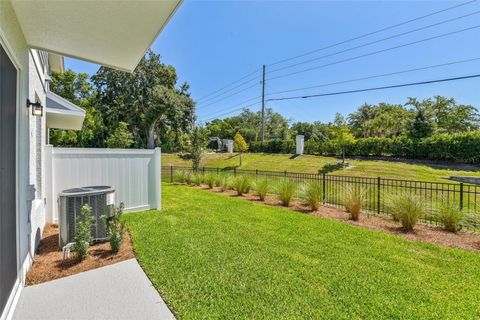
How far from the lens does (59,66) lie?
24.3ft

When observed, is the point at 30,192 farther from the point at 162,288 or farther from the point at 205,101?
the point at 205,101

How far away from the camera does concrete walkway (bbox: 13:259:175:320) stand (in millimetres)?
2322

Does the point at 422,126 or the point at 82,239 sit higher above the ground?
the point at 422,126

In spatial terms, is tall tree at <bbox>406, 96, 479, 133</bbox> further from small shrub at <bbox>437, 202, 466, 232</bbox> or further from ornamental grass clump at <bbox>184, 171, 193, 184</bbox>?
small shrub at <bbox>437, 202, 466, 232</bbox>

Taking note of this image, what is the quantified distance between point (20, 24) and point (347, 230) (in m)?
6.22

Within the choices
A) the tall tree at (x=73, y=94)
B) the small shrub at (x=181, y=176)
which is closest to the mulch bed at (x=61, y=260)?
the small shrub at (x=181, y=176)

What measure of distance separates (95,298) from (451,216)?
6.64 metres

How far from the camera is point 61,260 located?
3510 millimetres

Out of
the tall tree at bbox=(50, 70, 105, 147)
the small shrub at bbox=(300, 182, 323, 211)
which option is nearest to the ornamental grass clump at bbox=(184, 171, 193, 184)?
the small shrub at bbox=(300, 182, 323, 211)

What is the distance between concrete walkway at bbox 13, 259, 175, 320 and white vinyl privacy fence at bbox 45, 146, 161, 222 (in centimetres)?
302

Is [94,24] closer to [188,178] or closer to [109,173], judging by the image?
[109,173]

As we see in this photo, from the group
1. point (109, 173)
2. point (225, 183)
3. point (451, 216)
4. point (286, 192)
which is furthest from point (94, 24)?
point (225, 183)

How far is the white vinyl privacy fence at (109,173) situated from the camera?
5246 mm

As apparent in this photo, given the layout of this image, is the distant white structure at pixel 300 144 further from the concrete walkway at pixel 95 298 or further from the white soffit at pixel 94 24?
the concrete walkway at pixel 95 298
